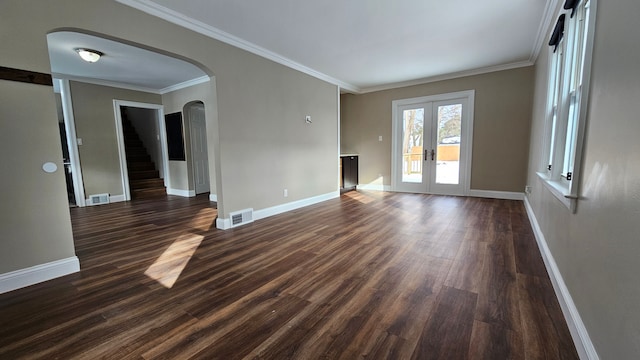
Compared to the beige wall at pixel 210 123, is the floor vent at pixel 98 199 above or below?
below

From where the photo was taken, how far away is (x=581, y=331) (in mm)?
1387

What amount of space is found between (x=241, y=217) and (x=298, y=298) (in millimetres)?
2185

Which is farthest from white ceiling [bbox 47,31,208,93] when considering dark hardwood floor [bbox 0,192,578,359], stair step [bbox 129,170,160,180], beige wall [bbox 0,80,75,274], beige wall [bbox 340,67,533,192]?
beige wall [bbox 340,67,533,192]

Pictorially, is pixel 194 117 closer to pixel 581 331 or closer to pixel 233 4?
pixel 233 4

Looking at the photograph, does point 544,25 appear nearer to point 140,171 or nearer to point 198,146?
point 198,146

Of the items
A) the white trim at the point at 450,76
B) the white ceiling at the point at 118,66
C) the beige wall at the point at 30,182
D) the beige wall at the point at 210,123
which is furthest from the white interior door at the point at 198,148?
the beige wall at the point at 30,182

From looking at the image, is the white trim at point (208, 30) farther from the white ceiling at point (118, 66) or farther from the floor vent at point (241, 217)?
the floor vent at point (241, 217)

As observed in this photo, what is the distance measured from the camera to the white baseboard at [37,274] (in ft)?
6.88

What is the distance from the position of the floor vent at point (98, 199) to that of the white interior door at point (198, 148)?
1775mm

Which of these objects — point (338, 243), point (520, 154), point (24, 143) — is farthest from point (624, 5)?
point (520, 154)

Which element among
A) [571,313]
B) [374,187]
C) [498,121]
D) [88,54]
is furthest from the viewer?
[374,187]

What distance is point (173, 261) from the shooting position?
264 centimetres

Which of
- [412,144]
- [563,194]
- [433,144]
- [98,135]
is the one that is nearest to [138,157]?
Result: [98,135]

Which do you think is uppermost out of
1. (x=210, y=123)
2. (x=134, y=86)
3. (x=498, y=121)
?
(x=134, y=86)
